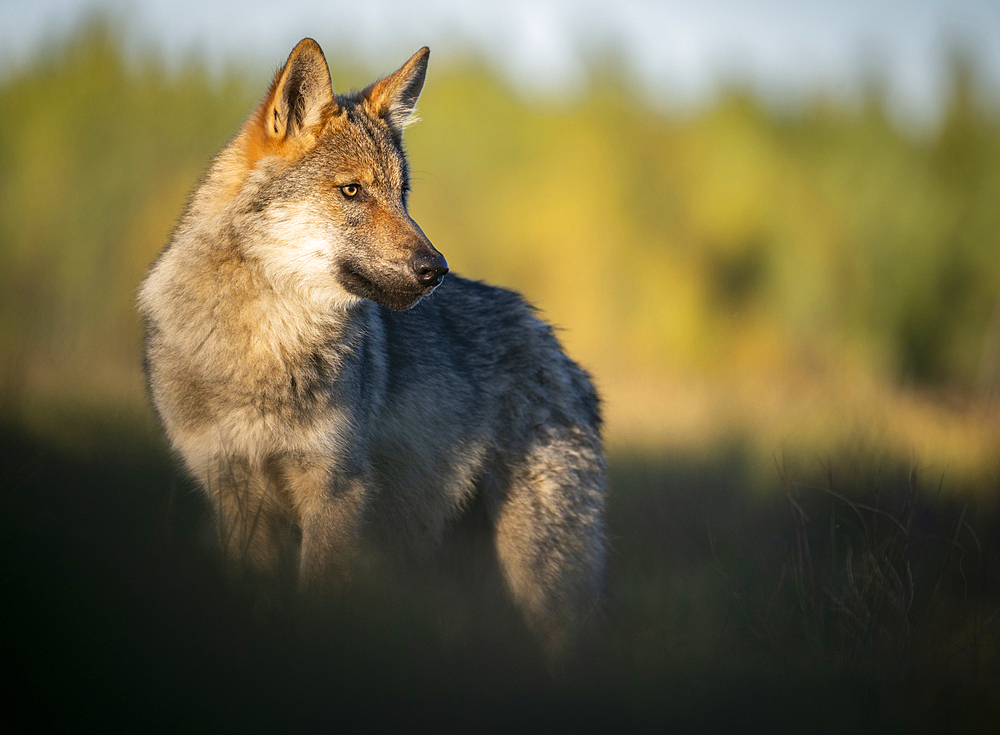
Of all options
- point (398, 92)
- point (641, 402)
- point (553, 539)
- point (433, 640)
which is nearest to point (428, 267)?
point (398, 92)

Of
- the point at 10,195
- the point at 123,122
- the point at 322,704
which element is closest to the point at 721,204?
the point at 123,122

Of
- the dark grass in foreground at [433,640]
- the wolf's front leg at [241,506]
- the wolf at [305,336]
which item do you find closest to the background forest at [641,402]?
the dark grass in foreground at [433,640]

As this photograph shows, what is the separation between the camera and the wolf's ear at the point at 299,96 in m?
3.28

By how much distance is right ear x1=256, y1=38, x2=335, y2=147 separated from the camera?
10.8 feet

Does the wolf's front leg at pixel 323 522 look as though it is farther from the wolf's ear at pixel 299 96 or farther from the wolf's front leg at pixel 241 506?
the wolf's ear at pixel 299 96

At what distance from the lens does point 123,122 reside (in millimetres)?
9438

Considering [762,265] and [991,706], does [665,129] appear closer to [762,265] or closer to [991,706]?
[762,265]

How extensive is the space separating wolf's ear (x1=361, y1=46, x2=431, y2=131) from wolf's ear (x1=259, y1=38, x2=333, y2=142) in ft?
1.43

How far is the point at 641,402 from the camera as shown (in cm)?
1234

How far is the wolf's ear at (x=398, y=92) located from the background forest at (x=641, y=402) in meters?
0.84

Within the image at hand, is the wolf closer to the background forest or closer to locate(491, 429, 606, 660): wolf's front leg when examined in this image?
locate(491, 429, 606, 660): wolf's front leg

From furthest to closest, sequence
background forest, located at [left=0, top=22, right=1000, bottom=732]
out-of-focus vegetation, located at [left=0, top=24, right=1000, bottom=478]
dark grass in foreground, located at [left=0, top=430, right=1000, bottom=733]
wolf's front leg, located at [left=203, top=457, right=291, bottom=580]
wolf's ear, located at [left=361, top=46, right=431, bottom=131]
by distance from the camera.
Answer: out-of-focus vegetation, located at [left=0, top=24, right=1000, bottom=478]
wolf's ear, located at [left=361, top=46, right=431, bottom=131]
wolf's front leg, located at [left=203, top=457, right=291, bottom=580]
background forest, located at [left=0, top=22, right=1000, bottom=732]
dark grass in foreground, located at [left=0, top=430, right=1000, bottom=733]

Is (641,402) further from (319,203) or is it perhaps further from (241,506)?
(241,506)

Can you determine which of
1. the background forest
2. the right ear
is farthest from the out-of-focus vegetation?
the right ear
